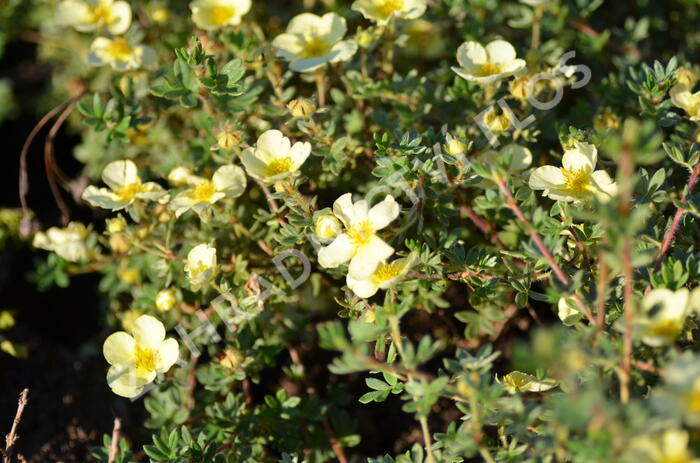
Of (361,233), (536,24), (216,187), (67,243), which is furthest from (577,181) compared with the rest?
(67,243)

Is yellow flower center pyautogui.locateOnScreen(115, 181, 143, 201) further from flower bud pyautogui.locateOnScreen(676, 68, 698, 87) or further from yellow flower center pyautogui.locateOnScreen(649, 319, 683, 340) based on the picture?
flower bud pyautogui.locateOnScreen(676, 68, 698, 87)

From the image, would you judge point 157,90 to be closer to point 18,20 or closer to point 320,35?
point 320,35

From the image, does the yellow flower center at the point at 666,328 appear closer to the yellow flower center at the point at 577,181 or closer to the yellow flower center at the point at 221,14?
the yellow flower center at the point at 577,181

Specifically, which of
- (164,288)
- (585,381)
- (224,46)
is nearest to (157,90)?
(224,46)

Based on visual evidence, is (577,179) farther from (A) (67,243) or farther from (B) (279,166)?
(A) (67,243)

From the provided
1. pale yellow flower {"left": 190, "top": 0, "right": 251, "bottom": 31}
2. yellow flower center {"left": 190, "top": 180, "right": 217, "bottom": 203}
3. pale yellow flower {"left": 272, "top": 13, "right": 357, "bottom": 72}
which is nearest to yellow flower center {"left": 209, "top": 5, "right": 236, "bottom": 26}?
pale yellow flower {"left": 190, "top": 0, "right": 251, "bottom": 31}

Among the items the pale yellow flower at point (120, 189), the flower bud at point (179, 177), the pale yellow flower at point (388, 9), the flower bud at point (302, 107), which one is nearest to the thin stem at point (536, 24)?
the pale yellow flower at point (388, 9)
